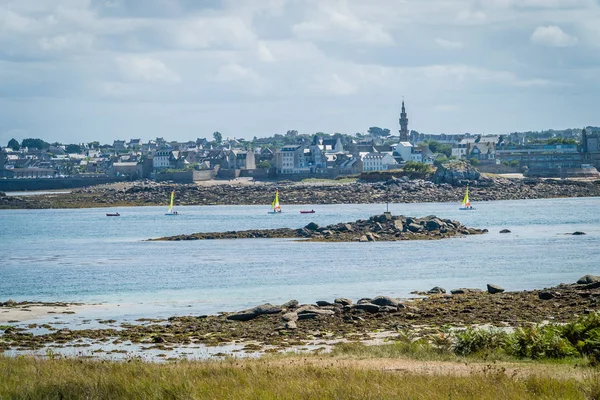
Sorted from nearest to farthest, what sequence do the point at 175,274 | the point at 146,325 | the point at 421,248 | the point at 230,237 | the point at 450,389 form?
the point at 450,389
the point at 146,325
the point at 175,274
the point at 421,248
the point at 230,237

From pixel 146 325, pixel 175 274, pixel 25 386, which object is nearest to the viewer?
pixel 25 386

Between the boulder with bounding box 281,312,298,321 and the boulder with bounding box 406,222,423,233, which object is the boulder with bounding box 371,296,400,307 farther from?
the boulder with bounding box 406,222,423,233

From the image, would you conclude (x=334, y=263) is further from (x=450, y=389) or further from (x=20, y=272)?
(x=450, y=389)

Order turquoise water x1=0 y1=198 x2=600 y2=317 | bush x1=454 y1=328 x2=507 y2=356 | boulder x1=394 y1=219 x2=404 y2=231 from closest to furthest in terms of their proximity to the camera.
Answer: bush x1=454 y1=328 x2=507 y2=356 < turquoise water x1=0 y1=198 x2=600 y2=317 < boulder x1=394 y1=219 x2=404 y2=231

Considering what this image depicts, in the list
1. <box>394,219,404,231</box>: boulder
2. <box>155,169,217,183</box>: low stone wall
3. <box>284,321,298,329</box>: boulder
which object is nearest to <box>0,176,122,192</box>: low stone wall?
<box>155,169,217,183</box>: low stone wall

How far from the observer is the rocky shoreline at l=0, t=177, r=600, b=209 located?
133 m

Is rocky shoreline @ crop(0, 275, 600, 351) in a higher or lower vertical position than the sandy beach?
higher

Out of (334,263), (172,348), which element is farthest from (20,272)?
(172,348)

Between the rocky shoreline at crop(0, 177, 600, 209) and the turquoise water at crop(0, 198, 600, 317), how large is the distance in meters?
38.7

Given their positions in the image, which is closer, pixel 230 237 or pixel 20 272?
pixel 20 272

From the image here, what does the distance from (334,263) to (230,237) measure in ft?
71.2

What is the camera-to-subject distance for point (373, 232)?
232ft

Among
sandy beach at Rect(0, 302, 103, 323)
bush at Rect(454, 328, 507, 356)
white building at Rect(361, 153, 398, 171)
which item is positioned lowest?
sandy beach at Rect(0, 302, 103, 323)

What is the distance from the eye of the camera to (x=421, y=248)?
61.8 meters
